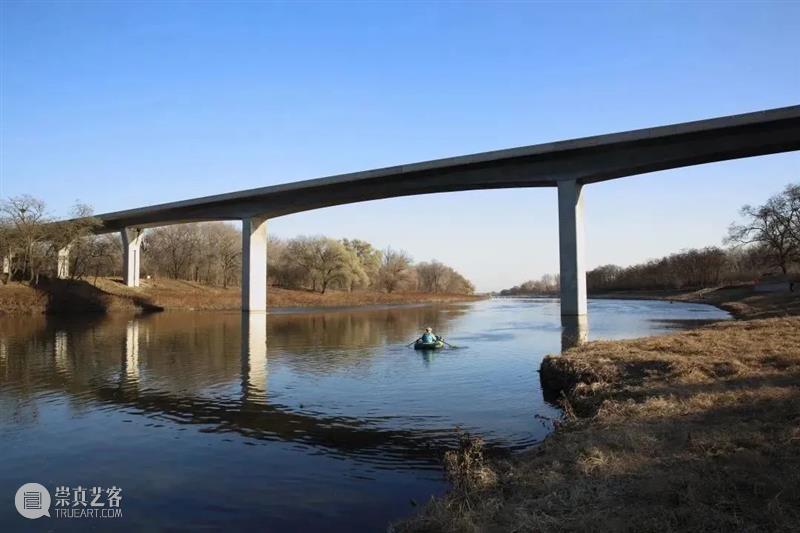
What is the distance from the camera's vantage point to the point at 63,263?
6400 centimetres

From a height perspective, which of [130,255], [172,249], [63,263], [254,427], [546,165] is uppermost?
[546,165]

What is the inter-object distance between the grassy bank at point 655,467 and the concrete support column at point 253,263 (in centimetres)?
4949

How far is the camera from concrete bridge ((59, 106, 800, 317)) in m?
33.6

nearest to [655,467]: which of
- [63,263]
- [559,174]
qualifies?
[559,174]

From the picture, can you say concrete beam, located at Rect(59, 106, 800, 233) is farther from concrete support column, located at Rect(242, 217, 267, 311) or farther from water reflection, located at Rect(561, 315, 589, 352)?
water reflection, located at Rect(561, 315, 589, 352)

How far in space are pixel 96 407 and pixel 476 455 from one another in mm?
9966

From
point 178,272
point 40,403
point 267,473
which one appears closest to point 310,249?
point 178,272

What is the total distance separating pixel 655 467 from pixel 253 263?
179 feet

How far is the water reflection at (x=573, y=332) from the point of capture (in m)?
25.1

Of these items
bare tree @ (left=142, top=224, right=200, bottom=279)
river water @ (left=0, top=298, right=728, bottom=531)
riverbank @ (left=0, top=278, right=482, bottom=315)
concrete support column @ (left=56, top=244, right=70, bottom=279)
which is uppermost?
bare tree @ (left=142, top=224, right=200, bottom=279)

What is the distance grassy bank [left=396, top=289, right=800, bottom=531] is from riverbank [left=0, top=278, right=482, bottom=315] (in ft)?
193

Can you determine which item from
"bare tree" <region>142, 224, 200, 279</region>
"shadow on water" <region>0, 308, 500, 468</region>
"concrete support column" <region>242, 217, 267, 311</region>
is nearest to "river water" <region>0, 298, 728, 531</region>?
"shadow on water" <region>0, 308, 500, 468</region>

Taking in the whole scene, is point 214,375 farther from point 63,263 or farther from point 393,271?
point 393,271

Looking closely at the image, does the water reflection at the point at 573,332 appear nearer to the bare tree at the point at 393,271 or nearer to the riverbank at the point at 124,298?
the riverbank at the point at 124,298
